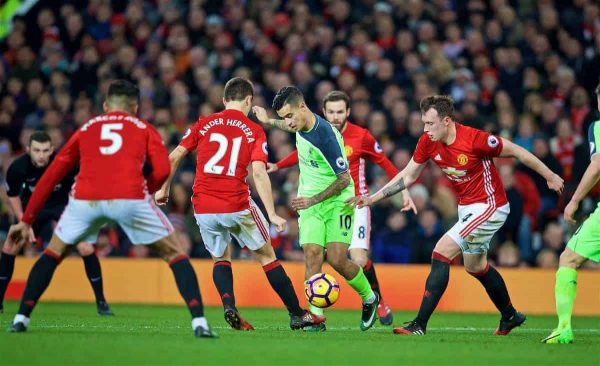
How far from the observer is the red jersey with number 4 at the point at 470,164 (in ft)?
34.7

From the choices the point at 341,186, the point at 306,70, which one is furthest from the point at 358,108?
the point at 341,186

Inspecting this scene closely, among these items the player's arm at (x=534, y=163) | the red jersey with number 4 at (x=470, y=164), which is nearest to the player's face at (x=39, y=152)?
the red jersey with number 4 at (x=470, y=164)

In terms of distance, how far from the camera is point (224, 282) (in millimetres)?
10719

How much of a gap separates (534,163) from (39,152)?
606 centimetres

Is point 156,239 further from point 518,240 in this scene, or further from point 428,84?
point 428,84

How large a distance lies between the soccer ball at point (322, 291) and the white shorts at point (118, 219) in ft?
7.15

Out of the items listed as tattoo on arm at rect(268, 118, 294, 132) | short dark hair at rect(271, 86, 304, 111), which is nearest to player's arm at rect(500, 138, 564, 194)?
short dark hair at rect(271, 86, 304, 111)

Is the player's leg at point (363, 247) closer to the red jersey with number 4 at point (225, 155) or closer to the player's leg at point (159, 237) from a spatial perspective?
the red jersey with number 4 at point (225, 155)

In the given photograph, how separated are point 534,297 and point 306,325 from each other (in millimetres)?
6497

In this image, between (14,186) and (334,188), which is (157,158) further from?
(14,186)

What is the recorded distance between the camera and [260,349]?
8461 millimetres

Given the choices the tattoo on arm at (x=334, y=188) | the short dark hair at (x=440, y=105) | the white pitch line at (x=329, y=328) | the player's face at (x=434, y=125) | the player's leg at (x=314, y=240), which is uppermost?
the short dark hair at (x=440, y=105)

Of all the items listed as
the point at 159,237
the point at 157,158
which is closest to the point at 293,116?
the point at 157,158

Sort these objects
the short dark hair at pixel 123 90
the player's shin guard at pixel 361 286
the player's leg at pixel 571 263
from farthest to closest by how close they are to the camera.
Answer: the player's shin guard at pixel 361 286
the player's leg at pixel 571 263
the short dark hair at pixel 123 90
